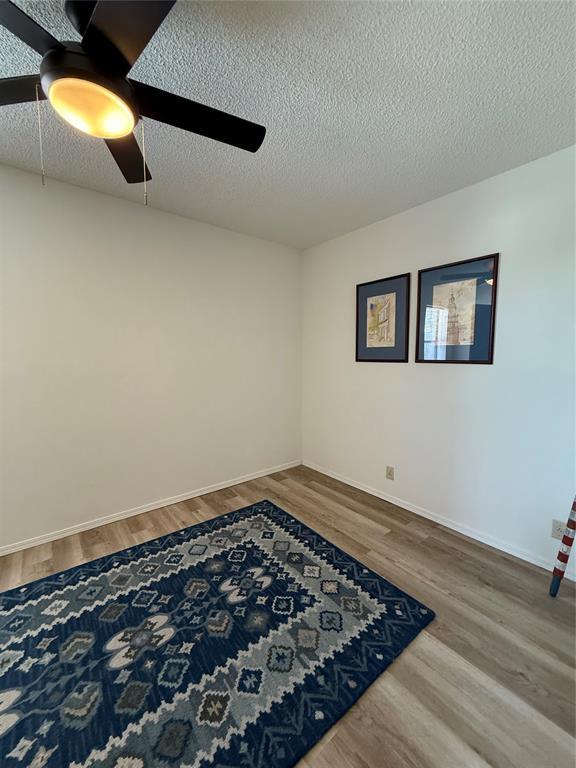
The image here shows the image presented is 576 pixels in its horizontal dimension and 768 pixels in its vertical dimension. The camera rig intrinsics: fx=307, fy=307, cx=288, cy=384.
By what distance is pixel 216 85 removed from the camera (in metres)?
1.36

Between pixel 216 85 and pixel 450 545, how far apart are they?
296 centimetres

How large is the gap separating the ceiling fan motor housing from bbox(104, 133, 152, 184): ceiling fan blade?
0.83 ft

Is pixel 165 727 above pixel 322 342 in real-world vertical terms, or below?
below

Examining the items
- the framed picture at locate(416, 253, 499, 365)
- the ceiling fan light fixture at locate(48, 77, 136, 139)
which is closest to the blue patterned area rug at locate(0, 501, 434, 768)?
the framed picture at locate(416, 253, 499, 365)

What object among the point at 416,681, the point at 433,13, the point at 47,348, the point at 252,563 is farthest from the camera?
the point at 47,348

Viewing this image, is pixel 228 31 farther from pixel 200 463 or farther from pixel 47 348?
pixel 200 463

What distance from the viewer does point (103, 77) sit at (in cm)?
94

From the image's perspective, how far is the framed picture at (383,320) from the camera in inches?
102

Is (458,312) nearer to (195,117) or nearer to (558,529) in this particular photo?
(558,529)

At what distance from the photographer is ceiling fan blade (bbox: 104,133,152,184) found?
1.24 m

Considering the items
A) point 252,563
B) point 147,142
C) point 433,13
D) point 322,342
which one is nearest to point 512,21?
point 433,13

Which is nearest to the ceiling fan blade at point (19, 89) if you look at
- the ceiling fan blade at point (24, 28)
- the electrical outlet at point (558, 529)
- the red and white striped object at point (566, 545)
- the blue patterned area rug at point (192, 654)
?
the ceiling fan blade at point (24, 28)

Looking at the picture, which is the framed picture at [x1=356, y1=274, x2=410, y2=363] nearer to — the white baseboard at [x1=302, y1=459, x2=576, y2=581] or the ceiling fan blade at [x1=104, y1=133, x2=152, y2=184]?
the white baseboard at [x1=302, y1=459, x2=576, y2=581]

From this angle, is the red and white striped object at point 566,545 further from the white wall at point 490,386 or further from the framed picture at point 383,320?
the framed picture at point 383,320
